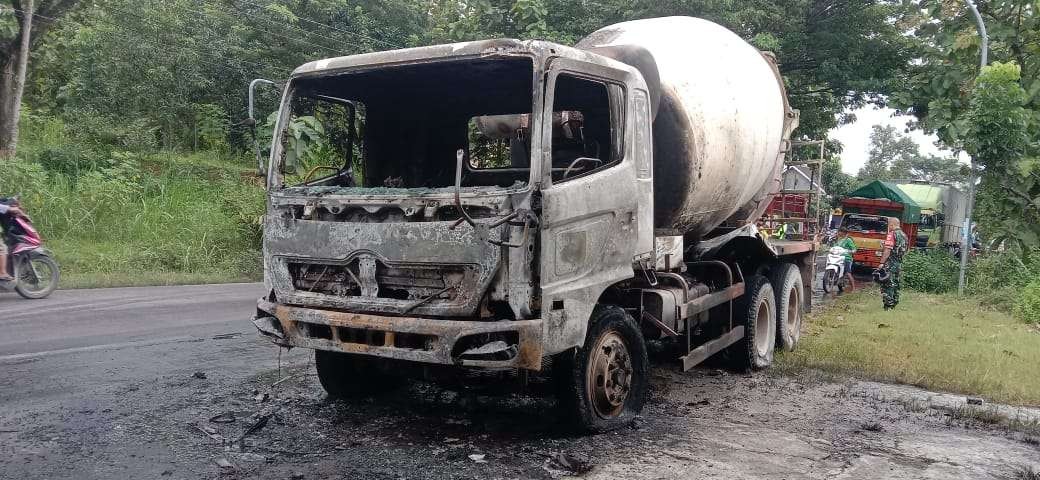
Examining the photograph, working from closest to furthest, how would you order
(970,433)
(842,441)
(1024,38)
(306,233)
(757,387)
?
(306,233), (842,441), (970,433), (757,387), (1024,38)

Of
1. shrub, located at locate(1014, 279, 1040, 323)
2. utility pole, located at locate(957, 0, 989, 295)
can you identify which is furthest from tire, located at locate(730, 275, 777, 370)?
utility pole, located at locate(957, 0, 989, 295)

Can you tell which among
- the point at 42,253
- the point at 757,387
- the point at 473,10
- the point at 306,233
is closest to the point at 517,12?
the point at 473,10

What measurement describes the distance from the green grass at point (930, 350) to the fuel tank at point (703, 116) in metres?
1.86

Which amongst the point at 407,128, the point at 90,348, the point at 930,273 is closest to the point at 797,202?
the point at 407,128

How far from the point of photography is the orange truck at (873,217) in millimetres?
20438

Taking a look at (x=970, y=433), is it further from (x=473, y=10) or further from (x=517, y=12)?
(x=473, y=10)

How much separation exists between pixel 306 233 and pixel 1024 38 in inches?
642

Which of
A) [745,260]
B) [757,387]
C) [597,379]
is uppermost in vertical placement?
[745,260]

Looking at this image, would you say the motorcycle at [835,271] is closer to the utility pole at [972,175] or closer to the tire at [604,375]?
the utility pole at [972,175]

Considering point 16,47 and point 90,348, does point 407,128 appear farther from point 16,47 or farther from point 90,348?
point 16,47

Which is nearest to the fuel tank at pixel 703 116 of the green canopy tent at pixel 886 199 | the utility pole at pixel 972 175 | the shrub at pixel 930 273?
the utility pole at pixel 972 175

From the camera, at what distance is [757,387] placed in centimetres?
694

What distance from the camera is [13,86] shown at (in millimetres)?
20969

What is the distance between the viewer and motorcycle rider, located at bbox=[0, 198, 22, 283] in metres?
9.76
